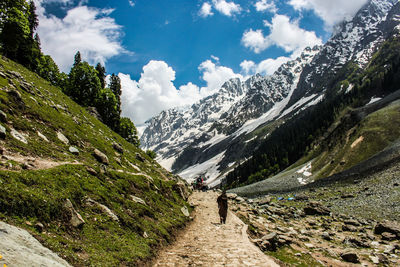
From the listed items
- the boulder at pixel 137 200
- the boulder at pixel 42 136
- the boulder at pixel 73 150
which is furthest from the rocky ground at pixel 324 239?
the boulder at pixel 42 136

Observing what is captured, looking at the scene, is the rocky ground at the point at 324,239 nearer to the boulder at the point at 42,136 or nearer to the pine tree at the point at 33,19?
the boulder at the point at 42,136

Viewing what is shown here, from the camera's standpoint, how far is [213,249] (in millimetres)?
12039

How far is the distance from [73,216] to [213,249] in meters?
7.12

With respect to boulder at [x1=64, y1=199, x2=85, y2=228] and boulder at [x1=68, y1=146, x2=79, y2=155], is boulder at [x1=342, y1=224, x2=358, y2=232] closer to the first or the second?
boulder at [x1=64, y1=199, x2=85, y2=228]

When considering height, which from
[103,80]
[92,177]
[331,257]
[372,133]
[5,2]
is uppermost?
[103,80]

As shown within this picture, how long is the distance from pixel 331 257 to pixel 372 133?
8088 centimetres

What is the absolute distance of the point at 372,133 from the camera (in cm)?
7781

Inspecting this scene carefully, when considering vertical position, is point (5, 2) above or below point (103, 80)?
below

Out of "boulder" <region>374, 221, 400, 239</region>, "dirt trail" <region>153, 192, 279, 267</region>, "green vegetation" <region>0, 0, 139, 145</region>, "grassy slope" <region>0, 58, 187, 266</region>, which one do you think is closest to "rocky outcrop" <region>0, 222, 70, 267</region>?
"grassy slope" <region>0, 58, 187, 266</region>

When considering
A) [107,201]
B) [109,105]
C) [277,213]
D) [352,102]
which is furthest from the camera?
[352,102]

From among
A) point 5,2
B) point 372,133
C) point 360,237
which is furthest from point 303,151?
point 5,2

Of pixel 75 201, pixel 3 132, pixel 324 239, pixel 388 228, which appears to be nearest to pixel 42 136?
pixel 3 132

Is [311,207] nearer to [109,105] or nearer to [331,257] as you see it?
[331,257]

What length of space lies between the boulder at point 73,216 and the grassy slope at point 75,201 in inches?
7.0
